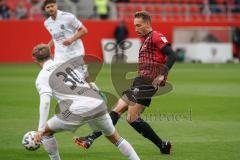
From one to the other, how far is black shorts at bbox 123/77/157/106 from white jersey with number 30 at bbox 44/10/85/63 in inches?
141

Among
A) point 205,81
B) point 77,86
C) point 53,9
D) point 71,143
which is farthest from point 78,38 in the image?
point 205,81

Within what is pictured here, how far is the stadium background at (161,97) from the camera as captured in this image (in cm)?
Result: 1118

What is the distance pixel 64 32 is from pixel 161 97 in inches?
265

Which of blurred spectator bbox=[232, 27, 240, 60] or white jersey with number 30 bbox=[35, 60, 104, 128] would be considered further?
blurred spectator bbox=[232, 27, 240, 60]

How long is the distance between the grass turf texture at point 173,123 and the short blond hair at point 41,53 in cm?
211

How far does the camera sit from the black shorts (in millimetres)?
10641

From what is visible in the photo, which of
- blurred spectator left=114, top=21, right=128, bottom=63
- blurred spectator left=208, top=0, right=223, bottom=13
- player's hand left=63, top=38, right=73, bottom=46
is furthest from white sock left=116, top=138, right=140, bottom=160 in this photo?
blurred spectator left=208, top=0, right=223, bottom=13

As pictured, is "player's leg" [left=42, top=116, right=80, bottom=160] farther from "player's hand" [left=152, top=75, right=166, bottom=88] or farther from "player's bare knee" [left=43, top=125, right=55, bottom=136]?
"player's hand" [left=152, top=75, right=166, bottom=88]

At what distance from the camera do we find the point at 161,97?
66.2 feet

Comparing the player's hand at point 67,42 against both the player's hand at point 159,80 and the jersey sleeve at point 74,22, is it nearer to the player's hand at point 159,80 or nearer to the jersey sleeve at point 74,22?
the jersey sleeve at point 74,22

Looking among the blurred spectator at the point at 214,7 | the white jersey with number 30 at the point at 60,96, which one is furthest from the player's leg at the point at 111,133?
the blurred spectator at the point at 214,7

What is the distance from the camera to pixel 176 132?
13016 mm

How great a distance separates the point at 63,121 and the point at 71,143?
3179mm

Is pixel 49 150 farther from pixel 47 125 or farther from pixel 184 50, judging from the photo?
pixel 184 50
